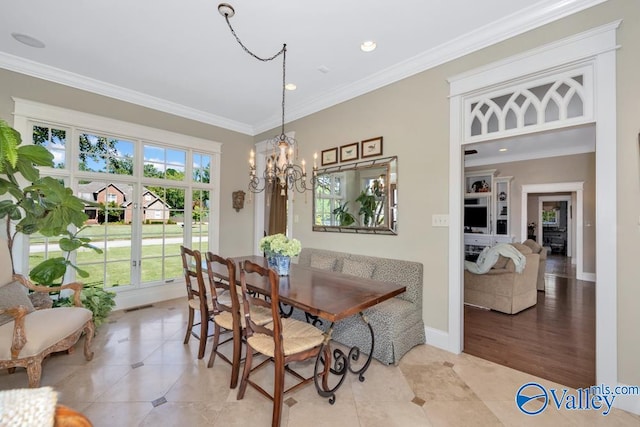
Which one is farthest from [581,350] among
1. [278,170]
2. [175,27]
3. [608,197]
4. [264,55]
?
[175,27]

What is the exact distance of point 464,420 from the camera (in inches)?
70.4

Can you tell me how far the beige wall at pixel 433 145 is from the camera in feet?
6.22

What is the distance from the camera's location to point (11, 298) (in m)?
2.28

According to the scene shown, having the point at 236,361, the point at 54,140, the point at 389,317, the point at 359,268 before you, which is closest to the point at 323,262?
the point at 359,268

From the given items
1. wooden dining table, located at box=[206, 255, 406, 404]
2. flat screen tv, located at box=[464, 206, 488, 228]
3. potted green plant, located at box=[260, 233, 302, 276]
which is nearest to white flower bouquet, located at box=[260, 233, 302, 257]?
potted green plant, located at box=[260, 233, 302, 276]

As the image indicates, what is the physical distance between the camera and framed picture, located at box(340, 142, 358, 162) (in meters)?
3.56

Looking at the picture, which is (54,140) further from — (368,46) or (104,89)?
(368,46)

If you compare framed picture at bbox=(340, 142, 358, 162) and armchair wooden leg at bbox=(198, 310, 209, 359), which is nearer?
armchair wooden leg at bbox=(198, 310, 209, 359)

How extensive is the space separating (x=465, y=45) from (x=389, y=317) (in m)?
2.62

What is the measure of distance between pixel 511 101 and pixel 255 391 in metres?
3.18

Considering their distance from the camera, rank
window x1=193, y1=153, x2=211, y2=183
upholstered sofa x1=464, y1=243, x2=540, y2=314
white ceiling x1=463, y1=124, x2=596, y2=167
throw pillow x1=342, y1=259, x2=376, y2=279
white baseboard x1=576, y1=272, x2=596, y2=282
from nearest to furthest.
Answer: throw pillow x1=342, y1=259, x2=376, y2=279, upholstered sofa x1=464, y1=243, x2=540, y2=314, window x1=193, y1=153, x2=211, y2=183, white ceiling x1=463, y1=124, x2=596, y2=167, white baseboard x1=576, y1=272, x2=596, y2=282

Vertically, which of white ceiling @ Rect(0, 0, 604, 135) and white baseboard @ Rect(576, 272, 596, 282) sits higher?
white ceiling @ Rect(0, 0, 604, 135)

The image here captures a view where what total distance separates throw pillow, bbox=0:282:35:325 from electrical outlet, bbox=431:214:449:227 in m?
3.62
